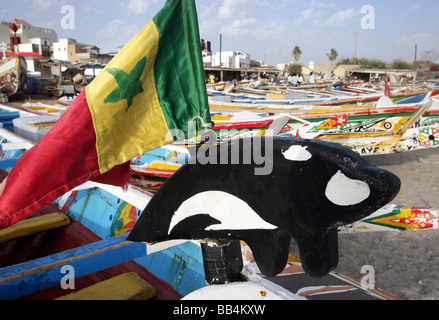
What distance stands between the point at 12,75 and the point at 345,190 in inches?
760

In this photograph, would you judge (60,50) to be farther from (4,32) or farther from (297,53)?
(297,53)

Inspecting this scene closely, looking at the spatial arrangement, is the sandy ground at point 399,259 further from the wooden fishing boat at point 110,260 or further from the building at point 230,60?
the building at point 230,60

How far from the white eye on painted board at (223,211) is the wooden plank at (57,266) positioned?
0.57 meters

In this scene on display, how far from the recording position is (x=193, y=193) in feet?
3.85

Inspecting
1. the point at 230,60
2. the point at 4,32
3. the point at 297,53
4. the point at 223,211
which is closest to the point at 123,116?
the point at 223,211

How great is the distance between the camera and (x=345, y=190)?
0.96 m

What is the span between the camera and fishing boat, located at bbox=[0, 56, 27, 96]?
15970 millimetres

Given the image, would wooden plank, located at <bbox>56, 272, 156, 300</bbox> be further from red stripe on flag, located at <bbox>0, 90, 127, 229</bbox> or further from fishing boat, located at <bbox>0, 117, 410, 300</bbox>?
red stripe on flag, located at <bbox>0, 90, 127, 229</bbox>

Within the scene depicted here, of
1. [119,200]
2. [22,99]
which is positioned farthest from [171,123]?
[22,99]

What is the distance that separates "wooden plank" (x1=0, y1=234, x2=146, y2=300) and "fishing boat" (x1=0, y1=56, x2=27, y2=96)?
17.7 m

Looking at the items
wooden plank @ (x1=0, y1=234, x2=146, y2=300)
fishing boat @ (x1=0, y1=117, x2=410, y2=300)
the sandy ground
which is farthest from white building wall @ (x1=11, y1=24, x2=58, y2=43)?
wooden plank @ (x1=0, y1=234, x2=146, y2=300)

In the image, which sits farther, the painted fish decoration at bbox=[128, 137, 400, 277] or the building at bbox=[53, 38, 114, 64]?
the building at bbox=[53, 38, 114, 64]
